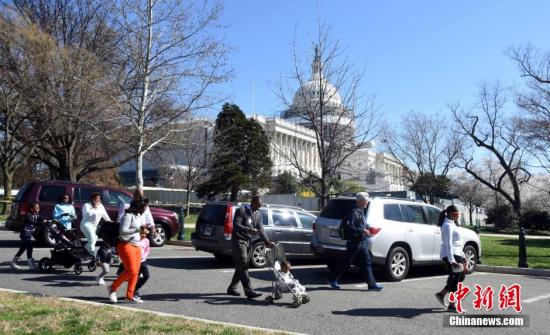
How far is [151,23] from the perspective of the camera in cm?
1986

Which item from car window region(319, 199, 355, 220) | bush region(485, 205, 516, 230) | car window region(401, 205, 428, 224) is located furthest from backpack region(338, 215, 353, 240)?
bush region(485, 205, 516, 230)

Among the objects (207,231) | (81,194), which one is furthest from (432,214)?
(81,194)

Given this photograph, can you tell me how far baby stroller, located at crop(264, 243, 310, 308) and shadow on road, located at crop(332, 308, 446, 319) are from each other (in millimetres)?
572

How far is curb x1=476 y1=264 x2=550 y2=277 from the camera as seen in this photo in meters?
13.3

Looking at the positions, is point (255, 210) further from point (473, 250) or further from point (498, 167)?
point (498, 167)

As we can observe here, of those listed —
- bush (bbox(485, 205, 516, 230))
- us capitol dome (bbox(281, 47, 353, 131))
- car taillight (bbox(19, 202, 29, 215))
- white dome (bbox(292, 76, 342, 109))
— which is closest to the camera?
car taillight (bbox(19, 202, 29, 215))

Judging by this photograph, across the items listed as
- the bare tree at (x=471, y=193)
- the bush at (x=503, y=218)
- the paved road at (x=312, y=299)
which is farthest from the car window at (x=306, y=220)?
the bare tree at (x=471, y=193)

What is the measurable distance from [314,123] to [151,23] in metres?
6.98

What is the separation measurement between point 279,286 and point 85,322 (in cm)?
301

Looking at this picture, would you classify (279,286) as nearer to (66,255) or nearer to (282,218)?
(66,255)

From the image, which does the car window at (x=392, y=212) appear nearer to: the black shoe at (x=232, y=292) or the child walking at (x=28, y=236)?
the black shoe at (x=232, y=292)

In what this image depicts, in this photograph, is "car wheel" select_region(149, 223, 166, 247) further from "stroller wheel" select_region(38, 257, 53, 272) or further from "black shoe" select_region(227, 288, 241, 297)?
"black shoe" select_region(227, 288, 241, 297)

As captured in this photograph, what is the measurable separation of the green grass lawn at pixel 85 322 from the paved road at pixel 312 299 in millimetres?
756

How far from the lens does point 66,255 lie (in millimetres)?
10805
